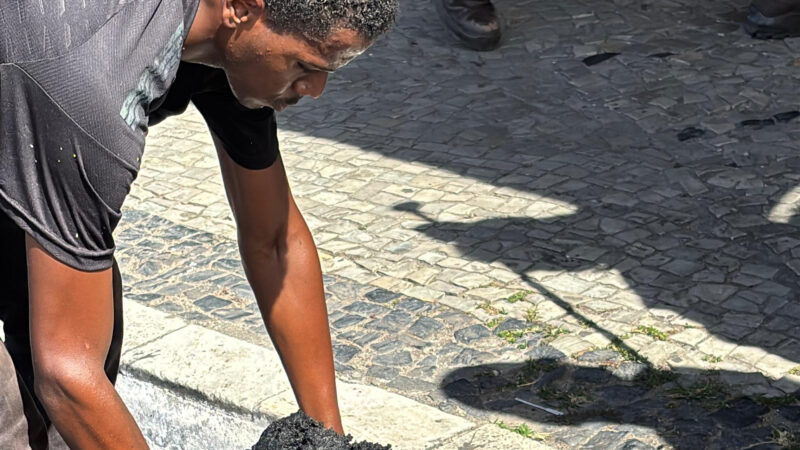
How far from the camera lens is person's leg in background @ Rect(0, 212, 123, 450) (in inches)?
100

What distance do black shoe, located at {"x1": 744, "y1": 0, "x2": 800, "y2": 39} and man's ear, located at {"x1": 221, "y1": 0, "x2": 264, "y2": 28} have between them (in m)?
5.48

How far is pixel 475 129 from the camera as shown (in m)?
6.10

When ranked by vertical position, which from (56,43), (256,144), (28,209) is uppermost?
(56,43)

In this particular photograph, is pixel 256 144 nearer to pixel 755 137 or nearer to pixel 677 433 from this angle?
pixel 677 433

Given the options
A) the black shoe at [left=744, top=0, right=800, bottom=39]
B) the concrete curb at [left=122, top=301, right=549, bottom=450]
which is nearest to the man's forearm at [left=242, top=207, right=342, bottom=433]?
the concrete curb at [left=122, top=301, right=549, bottom=450]

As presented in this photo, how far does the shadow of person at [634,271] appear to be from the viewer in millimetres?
4023

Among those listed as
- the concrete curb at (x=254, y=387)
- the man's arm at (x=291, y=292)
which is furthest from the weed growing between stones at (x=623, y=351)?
the man's arm at (x=291, y=292)

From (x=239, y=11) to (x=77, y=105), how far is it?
316 millimetres

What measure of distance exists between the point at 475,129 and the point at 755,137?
139 cm

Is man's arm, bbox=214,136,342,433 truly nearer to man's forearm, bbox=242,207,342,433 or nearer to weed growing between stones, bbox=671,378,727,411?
man's forearm, bbox=242,207,342,433

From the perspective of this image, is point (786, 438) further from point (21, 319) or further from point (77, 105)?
point (77, 105)

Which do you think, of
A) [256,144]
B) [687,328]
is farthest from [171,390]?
[687,328]

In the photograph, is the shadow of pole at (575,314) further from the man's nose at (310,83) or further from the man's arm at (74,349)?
the man's arm at (74,349)

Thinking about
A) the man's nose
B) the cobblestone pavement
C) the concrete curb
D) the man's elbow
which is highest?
the man's nose
